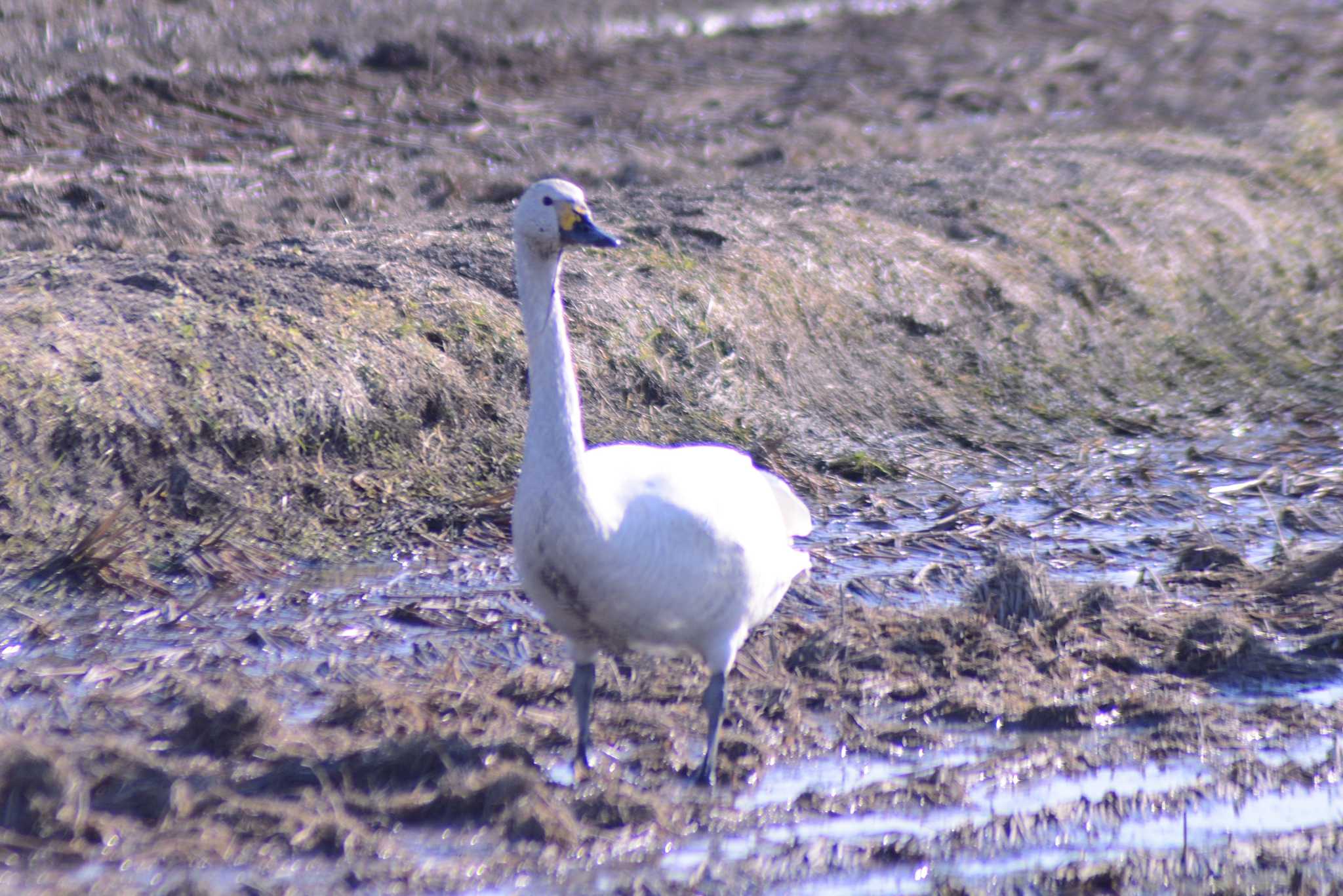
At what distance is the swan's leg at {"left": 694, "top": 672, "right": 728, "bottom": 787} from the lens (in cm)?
480

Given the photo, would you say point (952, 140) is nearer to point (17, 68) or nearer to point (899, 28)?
point (899, 28)

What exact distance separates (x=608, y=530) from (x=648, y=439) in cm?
365

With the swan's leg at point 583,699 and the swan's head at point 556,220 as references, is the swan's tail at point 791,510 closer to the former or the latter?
the swan's leg at point 583,699

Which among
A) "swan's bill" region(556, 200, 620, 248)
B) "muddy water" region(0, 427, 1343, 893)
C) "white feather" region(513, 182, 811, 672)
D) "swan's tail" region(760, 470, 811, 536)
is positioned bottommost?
"muddy water" region(0, 427, 1343, 893)

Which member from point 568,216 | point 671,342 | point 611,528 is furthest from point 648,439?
point 611,528

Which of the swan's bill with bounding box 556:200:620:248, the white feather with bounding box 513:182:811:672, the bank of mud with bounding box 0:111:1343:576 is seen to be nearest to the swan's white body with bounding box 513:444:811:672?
the white feather with bounding box 513:182:811:672

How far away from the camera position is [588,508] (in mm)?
4426

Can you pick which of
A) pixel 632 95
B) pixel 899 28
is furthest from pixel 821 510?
pixel 899 28

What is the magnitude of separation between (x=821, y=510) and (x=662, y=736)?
2.74m

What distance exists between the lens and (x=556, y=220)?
4.75 meters

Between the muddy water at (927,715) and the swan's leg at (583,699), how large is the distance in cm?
12

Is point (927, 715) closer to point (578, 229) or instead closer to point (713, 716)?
point (713, 716)

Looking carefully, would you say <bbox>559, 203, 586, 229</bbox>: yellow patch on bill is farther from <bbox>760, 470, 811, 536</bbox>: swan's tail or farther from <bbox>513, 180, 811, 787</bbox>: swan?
<bbox>760, 470, 811, 536</bbox>: swan's tail

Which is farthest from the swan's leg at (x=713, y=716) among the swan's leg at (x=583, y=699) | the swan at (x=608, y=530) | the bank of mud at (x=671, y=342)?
the bank of mud at (x=671, y=342)
